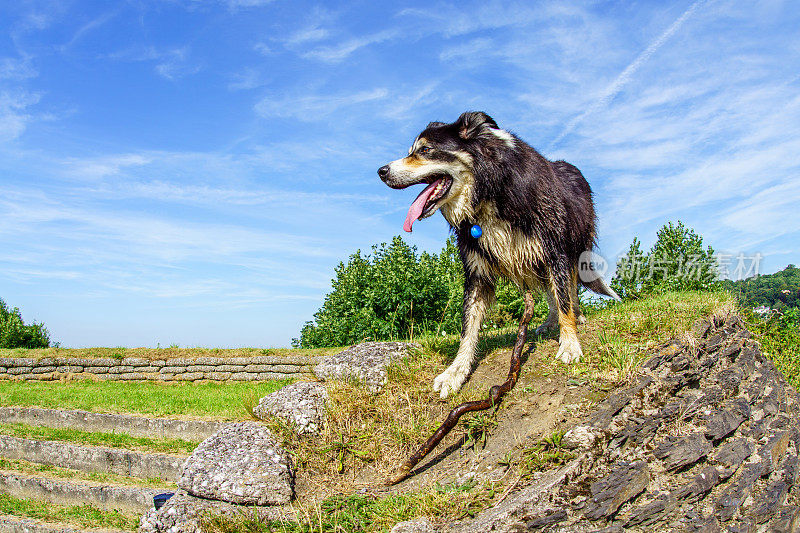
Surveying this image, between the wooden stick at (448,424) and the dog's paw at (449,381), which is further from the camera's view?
the dog's paw at (449,381)

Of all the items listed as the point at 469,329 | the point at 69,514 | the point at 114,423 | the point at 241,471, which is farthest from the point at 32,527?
the point at 469,329

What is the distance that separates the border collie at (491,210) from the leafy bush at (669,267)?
4326mm

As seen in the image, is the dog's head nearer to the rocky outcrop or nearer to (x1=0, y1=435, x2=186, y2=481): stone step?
the rocky outcrop

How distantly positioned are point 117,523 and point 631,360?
557 cm

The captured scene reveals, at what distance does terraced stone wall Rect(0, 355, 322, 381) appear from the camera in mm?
10578

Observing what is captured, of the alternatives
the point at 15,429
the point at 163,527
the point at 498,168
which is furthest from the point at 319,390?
the point at 15,429

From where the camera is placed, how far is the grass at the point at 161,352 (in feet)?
36.3

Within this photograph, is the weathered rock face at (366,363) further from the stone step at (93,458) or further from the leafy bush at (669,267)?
the leafy bush at (669,267)

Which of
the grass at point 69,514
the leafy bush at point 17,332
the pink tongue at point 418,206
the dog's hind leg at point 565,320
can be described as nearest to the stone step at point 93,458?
the grass at point 69,514

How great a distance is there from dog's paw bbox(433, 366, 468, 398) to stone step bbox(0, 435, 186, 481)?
11.3 feet

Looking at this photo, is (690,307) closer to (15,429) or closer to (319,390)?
(319,390)

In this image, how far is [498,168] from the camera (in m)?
4.42

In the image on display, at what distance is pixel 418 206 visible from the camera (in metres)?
4.31

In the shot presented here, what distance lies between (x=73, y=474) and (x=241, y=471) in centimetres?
388
